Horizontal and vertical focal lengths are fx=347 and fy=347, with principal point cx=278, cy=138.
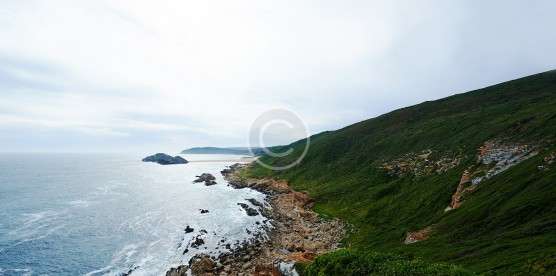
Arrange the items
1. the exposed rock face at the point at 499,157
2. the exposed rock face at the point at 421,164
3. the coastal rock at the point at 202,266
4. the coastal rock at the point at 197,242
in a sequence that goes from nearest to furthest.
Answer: the coastal rock at the point at 202,266 < the exposed rock face at the point at 499,157 < the coastal rock at the point at 197,242 < the exposed rock face at the point at 421,164

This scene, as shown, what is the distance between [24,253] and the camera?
62.2m

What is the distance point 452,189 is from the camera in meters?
64.8

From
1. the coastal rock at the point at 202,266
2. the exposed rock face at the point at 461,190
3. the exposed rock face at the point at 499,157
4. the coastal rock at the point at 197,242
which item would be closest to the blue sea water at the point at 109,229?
the coastal rock at the point at 197,242

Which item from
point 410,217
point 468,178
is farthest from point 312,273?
point 468,178

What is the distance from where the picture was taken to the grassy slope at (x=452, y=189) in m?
36.1

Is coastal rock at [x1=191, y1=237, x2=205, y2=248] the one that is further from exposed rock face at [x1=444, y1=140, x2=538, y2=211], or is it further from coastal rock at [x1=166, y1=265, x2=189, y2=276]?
exposed rock face at [x1=444, y1=140, x2=538, y2=211]

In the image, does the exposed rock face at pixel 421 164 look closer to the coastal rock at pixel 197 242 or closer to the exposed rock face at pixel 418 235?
the exposed rock face at pixel 418 235

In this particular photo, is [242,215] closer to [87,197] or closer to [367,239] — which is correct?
[367,239]

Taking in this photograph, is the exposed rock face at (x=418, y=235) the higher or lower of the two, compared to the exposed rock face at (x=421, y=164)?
lower

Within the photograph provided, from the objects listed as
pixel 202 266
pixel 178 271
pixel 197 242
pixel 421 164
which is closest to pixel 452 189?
pixel 421 164

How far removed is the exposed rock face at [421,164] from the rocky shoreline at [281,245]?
25.6m

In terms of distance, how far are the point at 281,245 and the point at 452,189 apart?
33484 mm

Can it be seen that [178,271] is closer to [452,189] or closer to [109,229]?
[109,229]

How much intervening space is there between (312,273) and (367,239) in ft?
92.9
